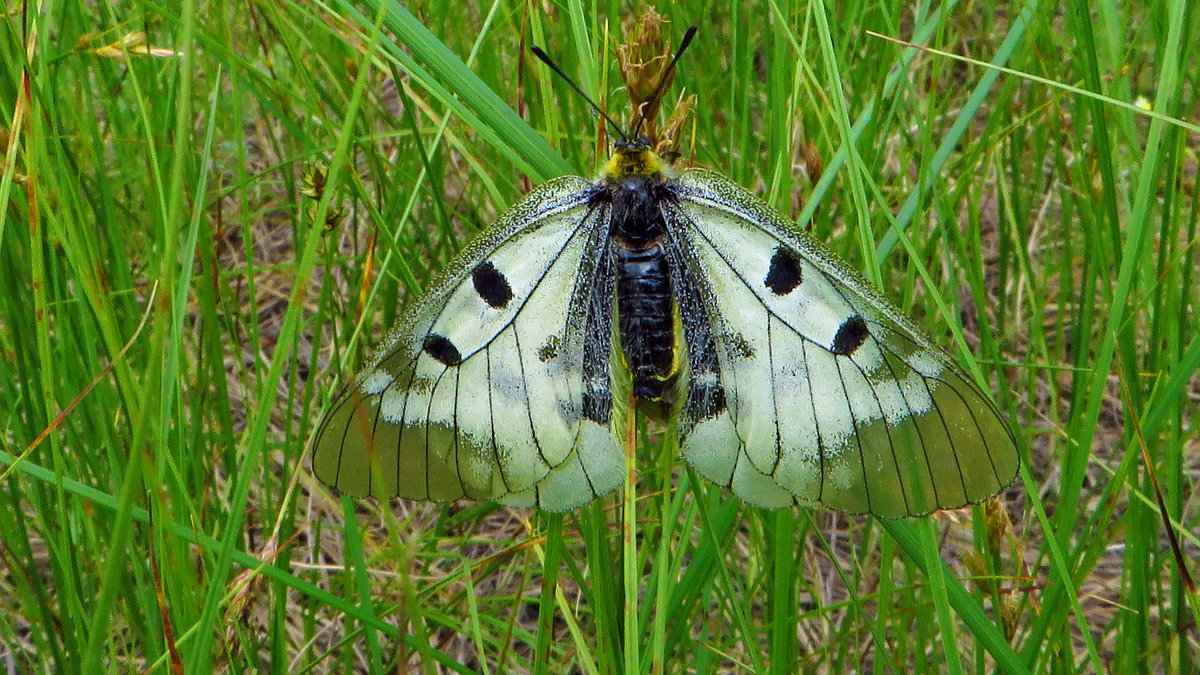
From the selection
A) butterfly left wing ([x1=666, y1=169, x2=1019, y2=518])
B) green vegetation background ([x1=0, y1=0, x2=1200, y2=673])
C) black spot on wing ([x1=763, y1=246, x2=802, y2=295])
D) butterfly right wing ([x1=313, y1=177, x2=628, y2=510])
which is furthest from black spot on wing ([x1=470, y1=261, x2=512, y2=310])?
black spot on wing ([x1=763, y1=246, x2=802, y2=295])

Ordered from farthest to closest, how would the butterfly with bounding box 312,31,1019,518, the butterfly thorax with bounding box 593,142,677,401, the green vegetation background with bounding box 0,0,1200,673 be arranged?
the butterfly thorax with bounding box 593,142,677,401 → the butterfly with bounding box 312,31,1019,518 → the green vegetation background with bounding box 0,0,1200,673

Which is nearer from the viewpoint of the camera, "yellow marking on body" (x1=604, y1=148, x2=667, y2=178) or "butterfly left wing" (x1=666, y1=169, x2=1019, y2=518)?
"butterfly left wing" (x1=666, y1=169, x2=1019, y2=518)

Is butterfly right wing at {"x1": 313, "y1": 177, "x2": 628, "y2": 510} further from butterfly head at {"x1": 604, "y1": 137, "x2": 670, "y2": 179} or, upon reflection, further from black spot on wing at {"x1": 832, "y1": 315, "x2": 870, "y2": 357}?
black spot on wing at {"x1": 832, "y1": 315, "x2": 870, "y2": 357}

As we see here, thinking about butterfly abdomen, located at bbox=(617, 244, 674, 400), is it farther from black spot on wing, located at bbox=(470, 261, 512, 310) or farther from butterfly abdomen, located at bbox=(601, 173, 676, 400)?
black spot on wing, located at bbox=(470, 261, 512, 310)

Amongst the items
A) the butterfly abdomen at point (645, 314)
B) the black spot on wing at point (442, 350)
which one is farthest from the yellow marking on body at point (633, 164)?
the black spot on wing at point (442, 350)

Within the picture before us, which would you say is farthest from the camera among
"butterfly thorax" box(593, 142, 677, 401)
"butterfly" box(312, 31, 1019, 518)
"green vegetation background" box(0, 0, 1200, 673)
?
"butterfly thorax" box(593, 142, 677, 401)

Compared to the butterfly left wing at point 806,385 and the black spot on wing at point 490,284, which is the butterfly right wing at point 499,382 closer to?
the black spot on wing at point 490,284

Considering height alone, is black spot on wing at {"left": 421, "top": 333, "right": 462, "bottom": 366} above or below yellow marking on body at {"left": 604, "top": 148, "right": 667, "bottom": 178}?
below

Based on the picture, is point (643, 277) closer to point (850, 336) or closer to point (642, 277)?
point (642, 277)
